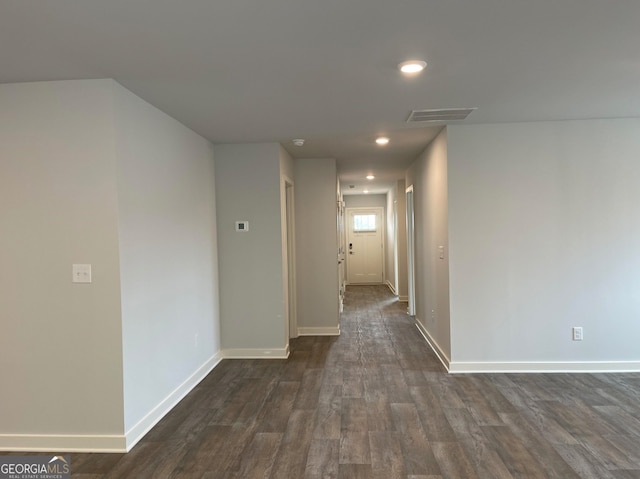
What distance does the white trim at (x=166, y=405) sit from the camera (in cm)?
282

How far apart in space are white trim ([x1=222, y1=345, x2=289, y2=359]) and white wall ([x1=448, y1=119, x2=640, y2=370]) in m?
1.85

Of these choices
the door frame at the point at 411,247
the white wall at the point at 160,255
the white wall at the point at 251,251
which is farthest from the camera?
the door frame at the point at 411,247

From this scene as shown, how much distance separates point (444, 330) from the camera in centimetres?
434

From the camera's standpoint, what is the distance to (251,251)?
15.5 ft

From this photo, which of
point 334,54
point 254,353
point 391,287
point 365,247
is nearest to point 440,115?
point 334,54

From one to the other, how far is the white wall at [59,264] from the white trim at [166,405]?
0.41ft

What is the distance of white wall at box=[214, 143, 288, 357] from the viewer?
469 cm

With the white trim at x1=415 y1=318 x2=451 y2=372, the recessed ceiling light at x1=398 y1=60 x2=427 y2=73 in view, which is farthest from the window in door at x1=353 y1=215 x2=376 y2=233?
the recessed ceiling light at x1=398 y1=60 x2=427 y2=73

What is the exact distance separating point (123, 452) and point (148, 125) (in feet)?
7.42

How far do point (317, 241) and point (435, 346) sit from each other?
6.61 ft

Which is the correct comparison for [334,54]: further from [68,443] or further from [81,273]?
[68,443]

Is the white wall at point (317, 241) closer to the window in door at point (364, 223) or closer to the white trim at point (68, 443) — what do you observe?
the white trim at point (68, 443)

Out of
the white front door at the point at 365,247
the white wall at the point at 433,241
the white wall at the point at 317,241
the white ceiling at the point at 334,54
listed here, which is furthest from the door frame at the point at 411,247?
the white front door at the point at 365,247

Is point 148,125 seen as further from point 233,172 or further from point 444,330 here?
point 444,330
